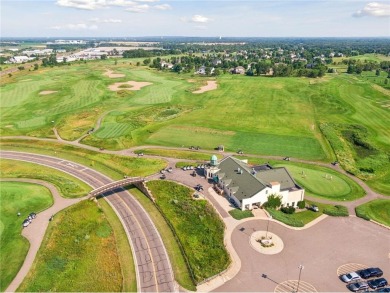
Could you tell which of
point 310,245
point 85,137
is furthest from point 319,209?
point 85,137

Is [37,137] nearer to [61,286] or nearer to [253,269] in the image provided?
[61,286]

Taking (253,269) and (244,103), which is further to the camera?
(244,103)

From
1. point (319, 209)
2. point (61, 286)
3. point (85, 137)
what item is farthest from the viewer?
point (85, 137)

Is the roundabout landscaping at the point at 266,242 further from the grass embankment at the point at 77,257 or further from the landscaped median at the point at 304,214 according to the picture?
the grass embankment at the point at 77,257

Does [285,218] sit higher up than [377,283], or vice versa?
[285,218]

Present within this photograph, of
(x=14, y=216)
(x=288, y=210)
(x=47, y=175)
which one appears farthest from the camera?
(x=47, y=175)

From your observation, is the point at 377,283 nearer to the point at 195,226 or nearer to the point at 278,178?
the point at 278,178

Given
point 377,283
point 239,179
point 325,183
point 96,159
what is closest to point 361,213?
point 325,183
